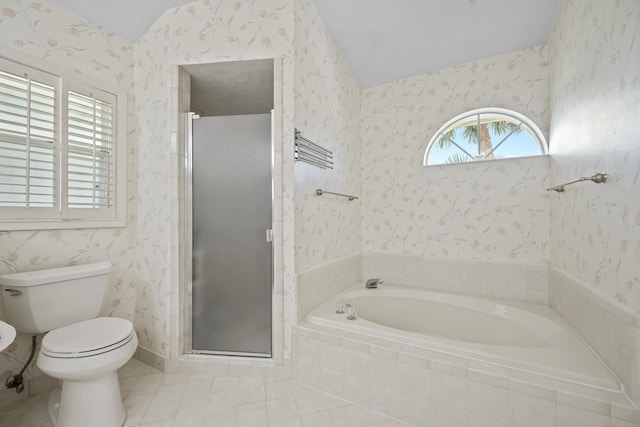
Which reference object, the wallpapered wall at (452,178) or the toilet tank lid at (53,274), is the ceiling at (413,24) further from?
the toilet tank lid at (53,274)

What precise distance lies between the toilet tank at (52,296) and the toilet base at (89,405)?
377 millimetres

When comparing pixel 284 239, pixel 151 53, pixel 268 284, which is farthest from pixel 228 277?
pixel 151 53

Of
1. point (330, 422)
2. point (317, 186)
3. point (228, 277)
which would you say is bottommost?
point (330, 422)

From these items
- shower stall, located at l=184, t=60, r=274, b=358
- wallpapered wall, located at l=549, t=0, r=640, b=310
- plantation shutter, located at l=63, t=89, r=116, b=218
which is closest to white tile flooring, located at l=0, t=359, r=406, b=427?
shower stall, located at l=184, t=60, r=274, b=358

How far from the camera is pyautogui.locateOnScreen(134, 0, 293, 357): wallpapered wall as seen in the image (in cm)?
192

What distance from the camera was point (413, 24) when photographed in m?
2.15

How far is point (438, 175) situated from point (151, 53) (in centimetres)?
243

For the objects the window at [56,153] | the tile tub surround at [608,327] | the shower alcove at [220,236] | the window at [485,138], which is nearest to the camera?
the tile tub surround at [608,327]

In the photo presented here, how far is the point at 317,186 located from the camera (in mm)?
2207

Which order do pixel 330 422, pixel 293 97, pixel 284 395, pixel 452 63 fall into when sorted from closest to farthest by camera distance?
1. pixel 330 422
2. pixel 284 395
3. pixel 293 97
4. pixel 452 63

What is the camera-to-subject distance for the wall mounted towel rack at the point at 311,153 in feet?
6.35

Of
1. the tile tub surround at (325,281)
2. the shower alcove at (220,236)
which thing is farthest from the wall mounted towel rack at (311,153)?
the tile tub surround at (325,281)

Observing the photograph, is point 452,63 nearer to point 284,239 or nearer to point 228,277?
point 284,239

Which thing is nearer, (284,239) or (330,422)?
(330,422)
